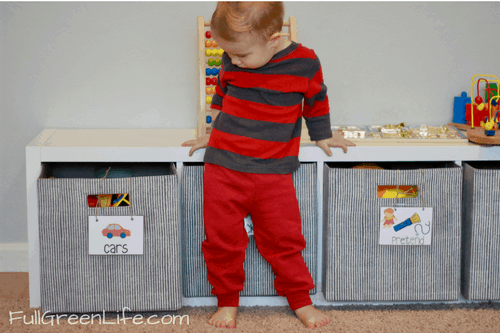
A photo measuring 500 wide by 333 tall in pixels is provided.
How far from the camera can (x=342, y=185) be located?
4.02ft

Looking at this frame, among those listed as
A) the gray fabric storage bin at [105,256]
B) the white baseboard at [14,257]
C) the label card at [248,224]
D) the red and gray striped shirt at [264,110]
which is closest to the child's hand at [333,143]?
the red and gray striped shirt at [264,110]

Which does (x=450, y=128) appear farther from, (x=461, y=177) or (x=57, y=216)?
(x=57, y=216)

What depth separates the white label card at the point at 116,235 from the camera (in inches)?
46.9

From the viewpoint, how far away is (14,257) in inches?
61.9

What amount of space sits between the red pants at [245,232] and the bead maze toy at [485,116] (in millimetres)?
523

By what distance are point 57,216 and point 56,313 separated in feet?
0.88

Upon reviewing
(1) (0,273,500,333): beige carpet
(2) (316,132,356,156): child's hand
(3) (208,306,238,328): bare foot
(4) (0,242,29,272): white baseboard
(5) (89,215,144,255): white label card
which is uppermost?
(2) (316,132,356,156): child's hand

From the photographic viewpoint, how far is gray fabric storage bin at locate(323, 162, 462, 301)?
1.22 metres

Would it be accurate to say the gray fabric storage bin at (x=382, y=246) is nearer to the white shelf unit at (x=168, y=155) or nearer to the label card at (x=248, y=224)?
the white shelf unit at (x=168, y=155)

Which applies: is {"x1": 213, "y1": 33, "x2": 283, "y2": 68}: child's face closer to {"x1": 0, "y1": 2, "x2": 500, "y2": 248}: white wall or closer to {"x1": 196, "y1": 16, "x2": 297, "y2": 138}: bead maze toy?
A: {"x1": 196, "y1": 16, "x2": 297, "y2": 138}: bead maze toy

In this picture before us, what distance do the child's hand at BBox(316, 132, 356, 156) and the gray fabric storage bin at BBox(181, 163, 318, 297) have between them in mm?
52

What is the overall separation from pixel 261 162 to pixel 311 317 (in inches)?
15.9

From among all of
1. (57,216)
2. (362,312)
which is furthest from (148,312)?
(362,312)

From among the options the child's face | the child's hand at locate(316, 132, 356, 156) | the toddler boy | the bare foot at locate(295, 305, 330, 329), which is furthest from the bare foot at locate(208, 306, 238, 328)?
the child's face
